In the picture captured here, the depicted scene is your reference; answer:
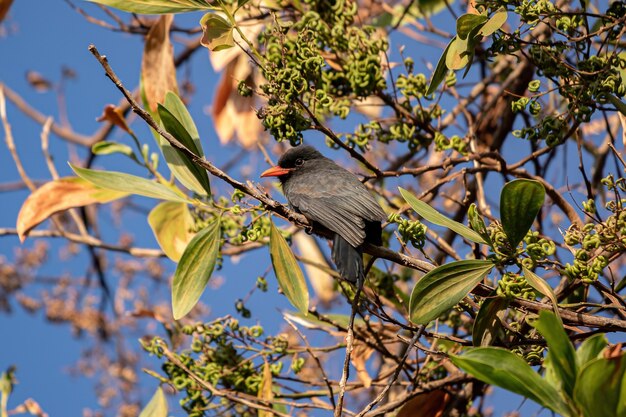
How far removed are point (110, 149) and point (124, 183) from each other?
→ 569 millimetres

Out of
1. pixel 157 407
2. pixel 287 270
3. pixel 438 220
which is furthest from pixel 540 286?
pixel 157 407

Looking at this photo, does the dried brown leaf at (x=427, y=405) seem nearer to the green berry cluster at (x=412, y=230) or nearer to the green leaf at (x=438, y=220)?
the green berry cluster at (x=412, y=230)

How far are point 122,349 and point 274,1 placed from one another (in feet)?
13.7

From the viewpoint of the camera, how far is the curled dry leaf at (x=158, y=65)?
375 cm

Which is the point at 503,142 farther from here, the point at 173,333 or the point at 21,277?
the point at 21,277

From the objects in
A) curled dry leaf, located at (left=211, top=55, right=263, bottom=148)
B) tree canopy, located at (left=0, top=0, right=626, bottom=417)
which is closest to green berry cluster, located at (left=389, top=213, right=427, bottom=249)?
tree canopy, located at (left=0, top=0, right=626, bottom=417)

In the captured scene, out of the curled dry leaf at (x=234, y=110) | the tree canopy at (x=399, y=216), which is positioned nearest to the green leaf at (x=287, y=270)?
the tree canopy at (x=399, y=216)

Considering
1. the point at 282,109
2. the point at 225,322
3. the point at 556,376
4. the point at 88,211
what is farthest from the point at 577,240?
the point at 88,211

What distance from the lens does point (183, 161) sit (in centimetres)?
324

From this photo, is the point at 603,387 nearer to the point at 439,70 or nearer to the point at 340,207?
the point at 439,70

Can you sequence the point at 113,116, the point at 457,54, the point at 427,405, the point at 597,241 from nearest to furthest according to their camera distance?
1. the point at 597,241
2. the point at 457,54
3. the point at 427,405
4. the point at 113,116

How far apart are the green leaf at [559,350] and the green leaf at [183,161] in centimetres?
158

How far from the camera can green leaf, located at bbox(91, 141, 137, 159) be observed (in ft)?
11.9

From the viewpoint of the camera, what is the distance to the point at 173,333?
3.93m
